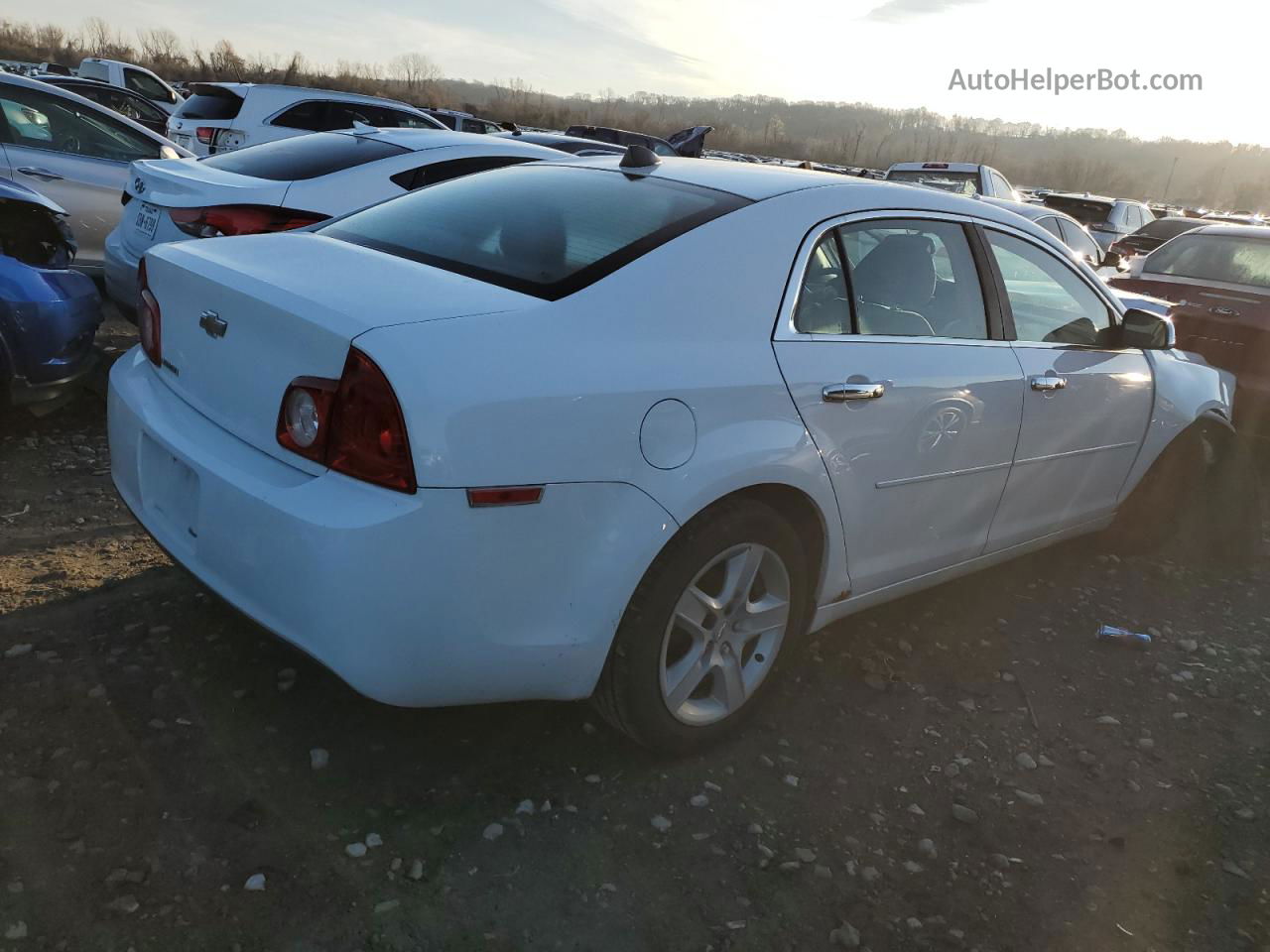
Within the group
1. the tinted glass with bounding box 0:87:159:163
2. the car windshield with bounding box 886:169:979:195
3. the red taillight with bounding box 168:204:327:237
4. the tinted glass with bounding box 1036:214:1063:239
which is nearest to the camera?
the red taillight with bounding box 168:204:327:237

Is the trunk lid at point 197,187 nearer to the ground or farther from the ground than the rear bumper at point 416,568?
farther from the ground

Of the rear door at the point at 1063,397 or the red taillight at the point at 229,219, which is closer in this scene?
the rear door at the point at 1063,397

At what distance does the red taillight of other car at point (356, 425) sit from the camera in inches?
81.3

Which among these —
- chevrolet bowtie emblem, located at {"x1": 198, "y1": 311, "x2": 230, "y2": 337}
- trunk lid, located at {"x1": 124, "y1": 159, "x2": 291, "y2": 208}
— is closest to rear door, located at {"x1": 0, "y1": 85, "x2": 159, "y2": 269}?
trunk lid, located at {"x1": 124, "y1": 159, "x2": 291, "y2": 208}

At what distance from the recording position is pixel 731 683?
285 cm

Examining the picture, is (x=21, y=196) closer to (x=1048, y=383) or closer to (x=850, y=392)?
(x=850, y=392)

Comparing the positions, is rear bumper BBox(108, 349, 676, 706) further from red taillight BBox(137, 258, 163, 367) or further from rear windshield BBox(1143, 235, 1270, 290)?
rear windshield BBox(1143, 235, 1270, 290)

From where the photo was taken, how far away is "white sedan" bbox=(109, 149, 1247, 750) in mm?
2113

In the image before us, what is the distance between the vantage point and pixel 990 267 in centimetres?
352

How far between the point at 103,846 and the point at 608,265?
1814mm

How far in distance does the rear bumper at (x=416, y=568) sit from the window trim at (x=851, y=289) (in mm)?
733

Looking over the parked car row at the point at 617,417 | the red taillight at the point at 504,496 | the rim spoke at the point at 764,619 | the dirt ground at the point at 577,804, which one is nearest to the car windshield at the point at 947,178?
the parked car row at the point at 617,417

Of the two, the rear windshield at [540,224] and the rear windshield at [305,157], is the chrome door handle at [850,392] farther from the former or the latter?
the rear windshield at [305,157]

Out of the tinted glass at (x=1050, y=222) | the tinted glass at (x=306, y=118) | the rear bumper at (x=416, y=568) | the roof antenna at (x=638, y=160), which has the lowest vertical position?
the rear bumper at (x=416, y=568)
